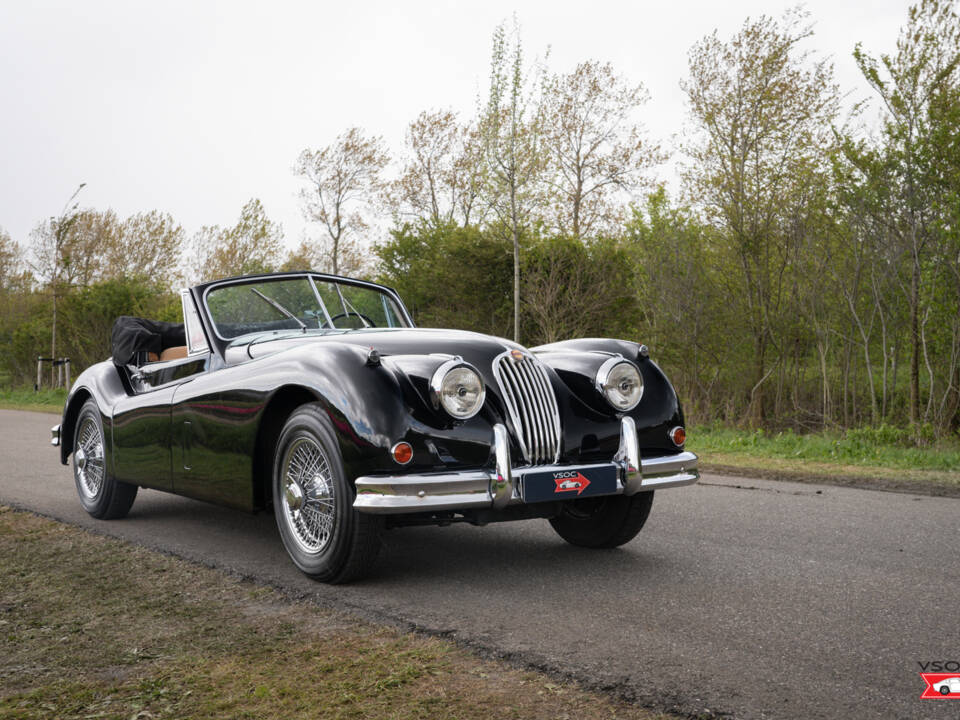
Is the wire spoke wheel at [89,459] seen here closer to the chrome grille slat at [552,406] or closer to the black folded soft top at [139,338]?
the black folded soft top at [139,338]

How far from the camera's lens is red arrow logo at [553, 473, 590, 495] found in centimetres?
416

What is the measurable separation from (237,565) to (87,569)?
2.46ft

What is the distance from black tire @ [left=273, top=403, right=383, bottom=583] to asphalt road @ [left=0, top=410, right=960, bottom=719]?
4.9 inches

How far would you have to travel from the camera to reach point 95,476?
6.37 metres

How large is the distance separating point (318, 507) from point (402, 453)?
647 mm

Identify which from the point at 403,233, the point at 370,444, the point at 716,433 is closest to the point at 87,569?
the point at 370,444

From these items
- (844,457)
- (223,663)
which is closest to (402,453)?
(223,663)

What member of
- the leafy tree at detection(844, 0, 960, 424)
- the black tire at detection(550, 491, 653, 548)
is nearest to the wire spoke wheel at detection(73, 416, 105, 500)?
the black tire at detection(550, 491, 653, 548)

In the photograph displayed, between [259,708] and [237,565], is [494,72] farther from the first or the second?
[259,708]

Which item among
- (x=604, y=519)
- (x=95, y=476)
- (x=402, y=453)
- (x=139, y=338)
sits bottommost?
(x=604, y=519)

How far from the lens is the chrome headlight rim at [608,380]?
15.0ft

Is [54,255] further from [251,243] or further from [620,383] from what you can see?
[620,383]

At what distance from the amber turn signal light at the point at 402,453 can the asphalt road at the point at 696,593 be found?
62 cm

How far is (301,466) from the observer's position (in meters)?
4.39
